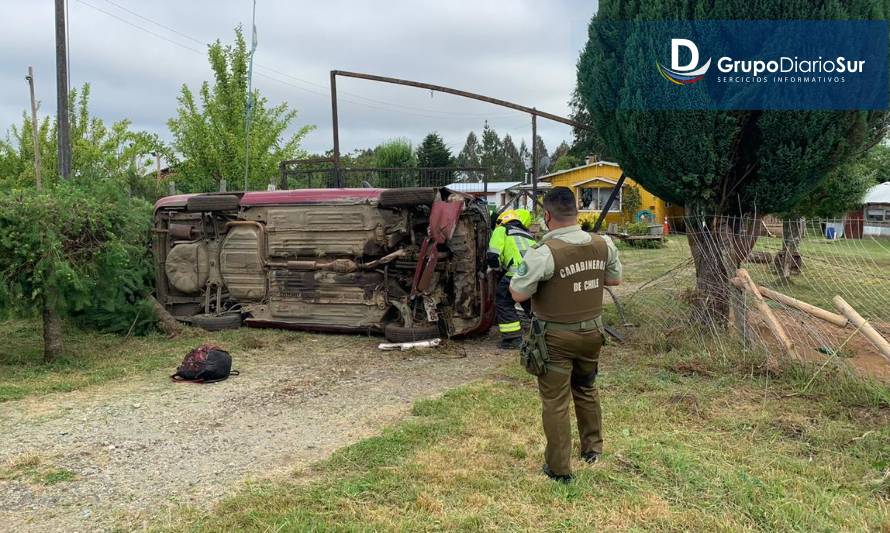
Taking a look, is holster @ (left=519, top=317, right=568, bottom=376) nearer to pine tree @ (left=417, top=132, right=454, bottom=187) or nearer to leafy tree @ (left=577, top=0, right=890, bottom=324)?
leafy tree @ (left=577, top=0, right=890, bottom=324)

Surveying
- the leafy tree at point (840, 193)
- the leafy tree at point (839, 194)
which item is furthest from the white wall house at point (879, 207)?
the leafy tree at point (840, 193)

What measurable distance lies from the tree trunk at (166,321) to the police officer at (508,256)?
4.38 meters

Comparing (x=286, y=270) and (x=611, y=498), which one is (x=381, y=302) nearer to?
(x=286, y=270)

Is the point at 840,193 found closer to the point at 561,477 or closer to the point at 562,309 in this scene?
the point at 562,309

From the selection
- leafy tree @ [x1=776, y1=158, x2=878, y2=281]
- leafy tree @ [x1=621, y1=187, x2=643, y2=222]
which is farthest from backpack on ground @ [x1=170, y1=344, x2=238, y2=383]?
leafy tree @ [x1=621, y1=187, x2=643, y2=222]

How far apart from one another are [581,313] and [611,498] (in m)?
1.09

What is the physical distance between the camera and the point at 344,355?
766cm

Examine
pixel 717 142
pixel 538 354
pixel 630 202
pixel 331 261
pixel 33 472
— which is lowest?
pixel 33 472

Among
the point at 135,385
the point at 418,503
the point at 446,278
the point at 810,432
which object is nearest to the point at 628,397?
the point at 810,432

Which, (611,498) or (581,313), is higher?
(581,313)

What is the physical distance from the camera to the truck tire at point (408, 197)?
318 inches

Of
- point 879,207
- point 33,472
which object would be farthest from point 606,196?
point 33,472

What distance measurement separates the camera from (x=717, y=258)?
737 centimetres

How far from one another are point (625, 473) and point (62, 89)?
1154 cm
